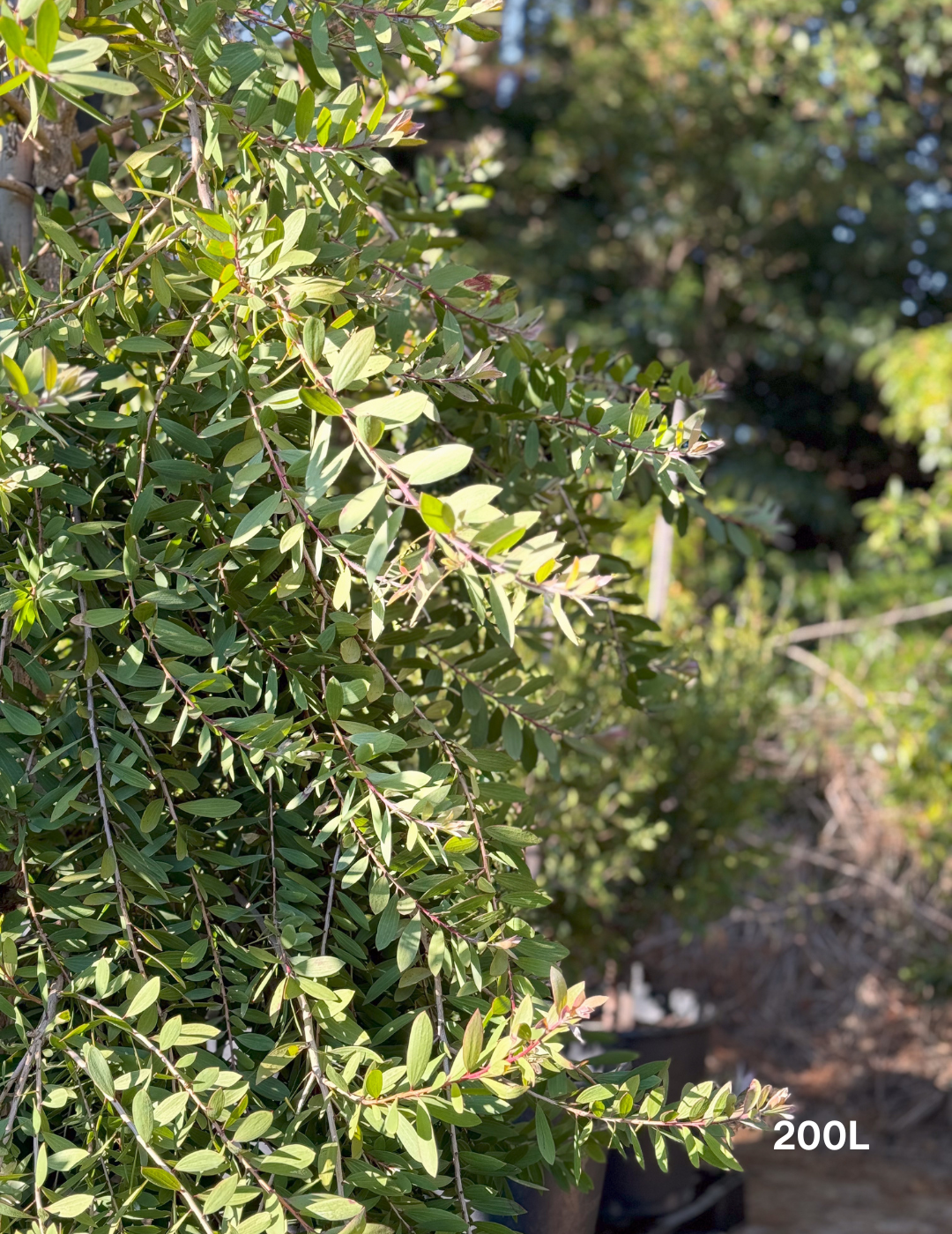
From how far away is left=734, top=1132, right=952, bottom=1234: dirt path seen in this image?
3.12 metres

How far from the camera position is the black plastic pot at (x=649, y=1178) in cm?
249

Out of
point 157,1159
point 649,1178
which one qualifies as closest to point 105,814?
point 157,1159

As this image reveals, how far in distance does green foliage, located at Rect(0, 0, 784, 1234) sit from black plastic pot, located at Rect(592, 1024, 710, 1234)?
1.68 metres

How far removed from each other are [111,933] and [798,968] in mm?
3952

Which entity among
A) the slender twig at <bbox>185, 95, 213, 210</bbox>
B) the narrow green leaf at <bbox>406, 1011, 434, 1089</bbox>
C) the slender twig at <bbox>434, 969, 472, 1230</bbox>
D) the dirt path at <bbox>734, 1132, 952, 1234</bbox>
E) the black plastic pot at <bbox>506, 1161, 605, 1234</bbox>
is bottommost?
the dirt path at <bbox>734, 1132, 952, 1234</bbox>

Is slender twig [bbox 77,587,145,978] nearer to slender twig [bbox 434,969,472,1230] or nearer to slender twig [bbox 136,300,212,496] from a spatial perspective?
slender twig [bbox 136,300,212,496]

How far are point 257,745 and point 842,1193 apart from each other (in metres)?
3.31

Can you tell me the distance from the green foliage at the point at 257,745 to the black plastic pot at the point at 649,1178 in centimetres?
168

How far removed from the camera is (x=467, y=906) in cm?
80

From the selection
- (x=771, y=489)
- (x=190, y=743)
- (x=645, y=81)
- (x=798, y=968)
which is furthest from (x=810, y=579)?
(x=190, y=743)

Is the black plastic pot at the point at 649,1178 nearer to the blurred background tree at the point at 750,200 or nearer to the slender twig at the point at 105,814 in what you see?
the slender twig at the point at 105,814

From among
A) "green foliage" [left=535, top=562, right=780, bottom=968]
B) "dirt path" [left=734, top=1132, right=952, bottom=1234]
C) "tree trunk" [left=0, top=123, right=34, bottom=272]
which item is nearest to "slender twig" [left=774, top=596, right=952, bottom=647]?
"green foliage" [left=535, top=562, right=780, bottom=968]

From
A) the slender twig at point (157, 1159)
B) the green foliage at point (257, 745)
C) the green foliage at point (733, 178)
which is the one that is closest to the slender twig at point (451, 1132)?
the green foliage at point (257, 745)

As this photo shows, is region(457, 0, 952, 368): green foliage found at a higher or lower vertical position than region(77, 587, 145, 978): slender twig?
lower
